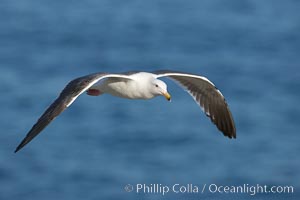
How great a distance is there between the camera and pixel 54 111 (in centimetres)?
998

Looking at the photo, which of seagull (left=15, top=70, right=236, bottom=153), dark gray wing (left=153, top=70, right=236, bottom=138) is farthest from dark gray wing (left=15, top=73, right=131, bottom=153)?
dark gray wing (left=153, top=70, right=236, bottom=138)

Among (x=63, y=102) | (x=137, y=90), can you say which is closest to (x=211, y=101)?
(x=137, y=90)

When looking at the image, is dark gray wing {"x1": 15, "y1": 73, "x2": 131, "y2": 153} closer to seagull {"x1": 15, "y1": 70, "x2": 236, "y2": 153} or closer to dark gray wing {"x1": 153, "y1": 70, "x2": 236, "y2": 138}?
seagull {"x1": 15, "y1": 70, "x2": 236, "y2": 153}

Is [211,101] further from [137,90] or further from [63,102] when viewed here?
[63,102]

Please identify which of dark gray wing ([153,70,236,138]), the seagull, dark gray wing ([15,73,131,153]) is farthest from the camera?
dark gray wing ([153,70,236,138])

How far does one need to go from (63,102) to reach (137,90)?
137 centimetres

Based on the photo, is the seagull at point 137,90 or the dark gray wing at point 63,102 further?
the seagull at point 137,90

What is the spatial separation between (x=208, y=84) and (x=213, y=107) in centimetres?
34

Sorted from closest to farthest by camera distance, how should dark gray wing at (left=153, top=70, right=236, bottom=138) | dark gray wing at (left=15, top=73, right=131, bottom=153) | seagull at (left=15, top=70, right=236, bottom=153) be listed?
dark gray wing at (left=15, top=73, right=131, bottom=153)
seagull at (left=15, top=70, right=236, bottom=153)
dark gray wing at (left=153, top=70, right=236, bottom=138)

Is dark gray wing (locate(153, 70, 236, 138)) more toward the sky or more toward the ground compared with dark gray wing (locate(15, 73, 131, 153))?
more toward the sky

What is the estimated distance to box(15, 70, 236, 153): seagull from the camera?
10.00 metres

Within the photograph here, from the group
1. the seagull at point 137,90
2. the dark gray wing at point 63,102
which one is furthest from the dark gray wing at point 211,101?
the dark gray wing at point 63,102

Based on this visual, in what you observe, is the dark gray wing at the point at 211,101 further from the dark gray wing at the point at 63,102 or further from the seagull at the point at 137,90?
the dark gray wing at the point at 63,102

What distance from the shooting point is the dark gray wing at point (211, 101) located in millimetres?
12211
